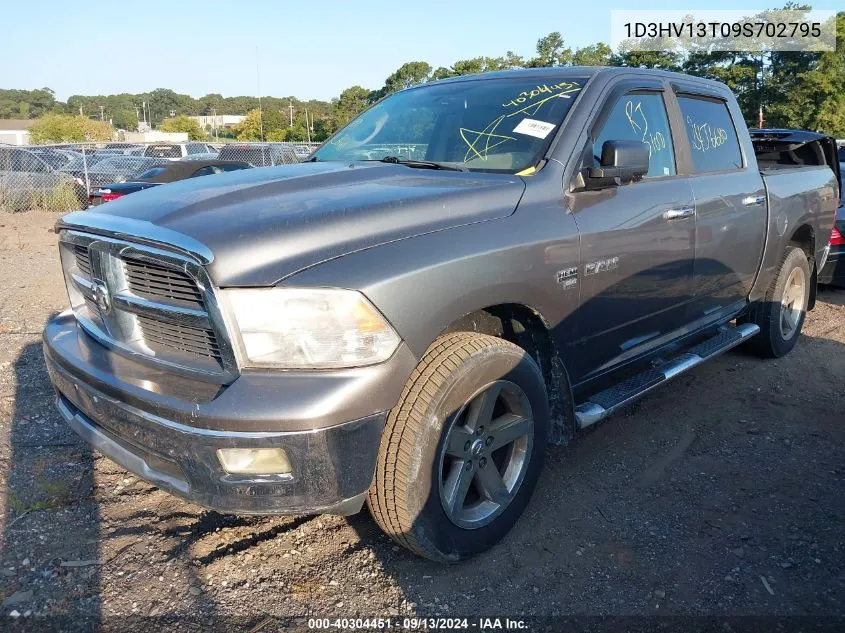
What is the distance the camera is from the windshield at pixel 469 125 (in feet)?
10.4

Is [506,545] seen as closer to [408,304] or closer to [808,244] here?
[408,304]

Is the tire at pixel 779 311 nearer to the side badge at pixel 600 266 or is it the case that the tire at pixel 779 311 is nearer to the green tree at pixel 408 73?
the side badge at pixel 600 266

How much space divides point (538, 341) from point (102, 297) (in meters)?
1.78

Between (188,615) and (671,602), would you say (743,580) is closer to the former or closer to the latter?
(671,602)

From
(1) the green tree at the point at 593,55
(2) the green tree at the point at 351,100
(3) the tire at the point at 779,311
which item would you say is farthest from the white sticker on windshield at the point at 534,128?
(2) the green tree at the point at 351,100

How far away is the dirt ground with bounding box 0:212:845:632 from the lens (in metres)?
2.47

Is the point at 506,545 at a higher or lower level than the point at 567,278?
lower

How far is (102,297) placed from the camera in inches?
99.9

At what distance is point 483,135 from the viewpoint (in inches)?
131

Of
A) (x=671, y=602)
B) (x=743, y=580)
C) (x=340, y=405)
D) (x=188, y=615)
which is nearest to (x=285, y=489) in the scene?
(x=340, y=405)

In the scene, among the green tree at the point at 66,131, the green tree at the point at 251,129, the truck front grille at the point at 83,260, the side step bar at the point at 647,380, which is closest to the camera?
the truck front grille at the point at 83,260

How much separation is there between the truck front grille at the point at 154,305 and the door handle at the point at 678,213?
237 cm

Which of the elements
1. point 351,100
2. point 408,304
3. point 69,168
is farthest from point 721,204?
point 351,100

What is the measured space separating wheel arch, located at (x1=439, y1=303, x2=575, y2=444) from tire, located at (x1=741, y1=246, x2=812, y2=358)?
266 centimetres
